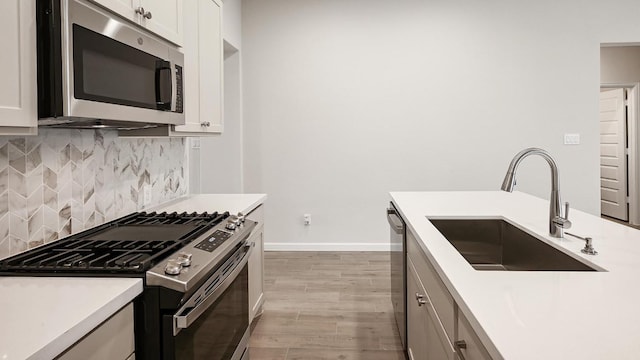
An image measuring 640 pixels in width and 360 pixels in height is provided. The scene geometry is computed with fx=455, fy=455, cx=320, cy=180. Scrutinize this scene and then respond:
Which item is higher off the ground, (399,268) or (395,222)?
(395,222)

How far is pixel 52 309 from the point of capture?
3.47 feet

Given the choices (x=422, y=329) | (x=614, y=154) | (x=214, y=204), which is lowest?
(x=422, y=329)

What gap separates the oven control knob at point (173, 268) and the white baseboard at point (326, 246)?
3625mm

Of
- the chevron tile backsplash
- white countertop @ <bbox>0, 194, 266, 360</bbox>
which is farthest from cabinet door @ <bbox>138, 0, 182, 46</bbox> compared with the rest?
white countertop @ <bbox>0, 194, 266, 360</bbox>

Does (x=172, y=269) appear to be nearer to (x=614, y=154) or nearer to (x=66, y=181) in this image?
(x=66, y=181)

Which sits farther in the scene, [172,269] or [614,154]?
[614,154]

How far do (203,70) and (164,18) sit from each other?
0.58 meters

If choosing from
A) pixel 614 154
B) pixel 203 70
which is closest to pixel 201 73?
pixel 203 70

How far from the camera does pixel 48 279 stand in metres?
1.27

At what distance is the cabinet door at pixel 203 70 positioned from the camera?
94.2 inches

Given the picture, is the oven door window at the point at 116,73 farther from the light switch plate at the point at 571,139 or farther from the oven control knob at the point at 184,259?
the light switch plate at the point at 571,139

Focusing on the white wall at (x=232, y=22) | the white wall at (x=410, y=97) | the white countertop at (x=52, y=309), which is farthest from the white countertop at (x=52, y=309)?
the white wall at (x=410, y=97)

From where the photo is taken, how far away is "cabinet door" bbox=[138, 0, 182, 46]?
1.86 metres

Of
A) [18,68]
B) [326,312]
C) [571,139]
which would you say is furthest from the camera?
[571,139]
